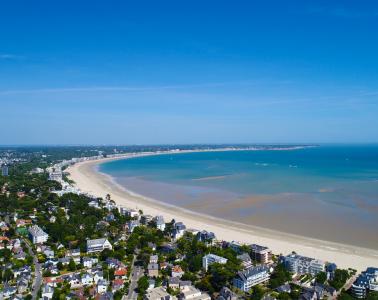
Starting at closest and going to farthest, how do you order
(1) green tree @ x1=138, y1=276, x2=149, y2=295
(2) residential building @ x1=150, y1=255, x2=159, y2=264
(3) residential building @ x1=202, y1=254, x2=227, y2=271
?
(1) green tree @ x1=138, y1=276, x2=149, y2=295 < (3) residential building @ x1=202, y1=254, x2=227, y2=271 < (2) residential building @ x1=150, y1=255, x2=159, y2=264

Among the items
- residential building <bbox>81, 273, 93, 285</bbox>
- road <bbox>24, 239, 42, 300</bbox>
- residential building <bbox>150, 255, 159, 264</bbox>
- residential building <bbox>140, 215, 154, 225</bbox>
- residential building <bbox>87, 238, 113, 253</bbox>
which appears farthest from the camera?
residential building <bbox>140, 215, 154, 225</bbox>

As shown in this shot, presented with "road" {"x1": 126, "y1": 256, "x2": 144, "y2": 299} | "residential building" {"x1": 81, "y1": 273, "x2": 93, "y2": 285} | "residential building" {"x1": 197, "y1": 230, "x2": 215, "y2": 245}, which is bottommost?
"road" {"x1": 126, "y1": 256, "x2": 144, "y2": 299}

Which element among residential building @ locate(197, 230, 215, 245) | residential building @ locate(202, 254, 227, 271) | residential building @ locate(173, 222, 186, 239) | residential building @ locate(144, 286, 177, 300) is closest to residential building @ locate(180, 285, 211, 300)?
residential building @ locate(144, 286, 177, 300)

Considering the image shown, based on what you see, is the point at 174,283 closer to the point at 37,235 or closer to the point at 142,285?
the point at 142,285

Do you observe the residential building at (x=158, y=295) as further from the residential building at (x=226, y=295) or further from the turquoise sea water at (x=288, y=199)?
the turquoise sea water at (x=288, y=199)

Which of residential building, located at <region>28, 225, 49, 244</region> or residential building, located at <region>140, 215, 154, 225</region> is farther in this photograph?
residential building, located at <region>140, 215, 154, 225</region>

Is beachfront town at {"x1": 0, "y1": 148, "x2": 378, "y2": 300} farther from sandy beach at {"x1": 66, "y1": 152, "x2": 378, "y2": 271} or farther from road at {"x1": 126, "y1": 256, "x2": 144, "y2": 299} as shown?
sandy beach at {"x1": 66, "y1": 152, "x2": 378, "y2": 271}

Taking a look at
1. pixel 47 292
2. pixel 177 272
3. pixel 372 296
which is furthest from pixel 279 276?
pixel 47 292
